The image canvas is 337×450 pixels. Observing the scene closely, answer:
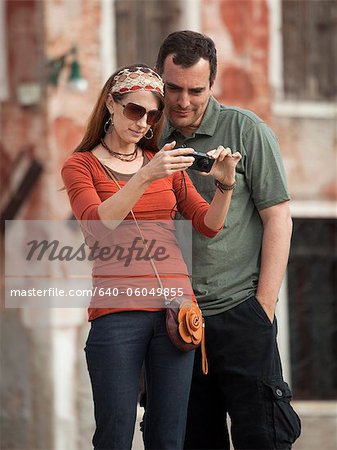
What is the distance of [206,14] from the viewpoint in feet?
43.4

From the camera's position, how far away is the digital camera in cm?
467

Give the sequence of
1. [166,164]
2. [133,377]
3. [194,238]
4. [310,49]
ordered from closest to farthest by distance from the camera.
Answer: [166,164], [133,377], [194,238], [310,49]

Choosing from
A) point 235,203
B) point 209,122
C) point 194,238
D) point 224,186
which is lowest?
point 194,238

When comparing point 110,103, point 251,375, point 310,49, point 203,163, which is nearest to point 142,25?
point 310,49

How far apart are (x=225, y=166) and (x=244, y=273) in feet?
1.82

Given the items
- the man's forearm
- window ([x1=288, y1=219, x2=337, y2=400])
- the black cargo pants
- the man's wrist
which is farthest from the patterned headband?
window ([x1=288, y1=219, x2=337, y2=400])

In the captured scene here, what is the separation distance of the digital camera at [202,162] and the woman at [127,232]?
2 cm

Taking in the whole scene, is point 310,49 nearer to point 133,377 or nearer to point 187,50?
point 187,50

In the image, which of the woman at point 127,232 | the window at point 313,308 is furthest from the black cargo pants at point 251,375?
the window at point 313,308

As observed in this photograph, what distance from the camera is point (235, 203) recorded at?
5145 millimetres

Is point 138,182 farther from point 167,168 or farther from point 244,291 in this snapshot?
point 244,291

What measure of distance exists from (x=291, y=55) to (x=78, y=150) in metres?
9.35

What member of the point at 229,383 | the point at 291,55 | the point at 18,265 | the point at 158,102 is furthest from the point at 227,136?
the point at 291,55

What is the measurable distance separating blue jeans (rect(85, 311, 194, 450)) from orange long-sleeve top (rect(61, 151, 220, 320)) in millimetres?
58
